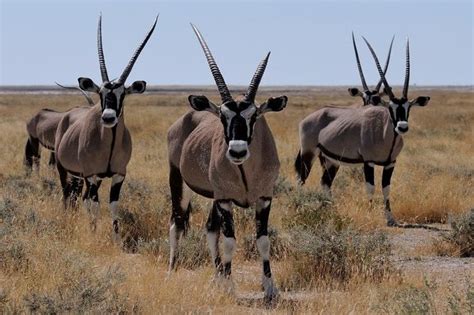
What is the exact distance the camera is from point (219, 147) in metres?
6.99

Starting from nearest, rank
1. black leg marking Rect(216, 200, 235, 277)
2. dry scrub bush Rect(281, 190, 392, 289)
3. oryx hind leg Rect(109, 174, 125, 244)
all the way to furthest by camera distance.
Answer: black leg marking Rect(216, 200, 235, 277) → dry scrub bush Rect(281, 190, 392, 289) → oryx hind leg Rect(109, 174, 125, 244)

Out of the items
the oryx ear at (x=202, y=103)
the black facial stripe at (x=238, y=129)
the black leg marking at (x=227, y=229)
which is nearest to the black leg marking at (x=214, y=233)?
the black leg marking at (x=227, y=229)

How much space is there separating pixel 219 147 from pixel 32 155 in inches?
383

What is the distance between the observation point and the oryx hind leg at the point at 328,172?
529 inches

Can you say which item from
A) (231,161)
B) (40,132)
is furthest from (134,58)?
(40,132)

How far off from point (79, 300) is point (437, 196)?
309 inches

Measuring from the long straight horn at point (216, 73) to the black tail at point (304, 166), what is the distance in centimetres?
721

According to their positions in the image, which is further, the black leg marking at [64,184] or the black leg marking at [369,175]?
the black leg marking at [369,175]

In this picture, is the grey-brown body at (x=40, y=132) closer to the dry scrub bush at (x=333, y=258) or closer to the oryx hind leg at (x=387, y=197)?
the oryx hind leg at (x=387, y=197)

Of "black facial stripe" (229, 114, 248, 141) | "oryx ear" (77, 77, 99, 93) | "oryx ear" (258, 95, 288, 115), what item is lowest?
"black facial stripe" (229, 114, 248, 141)

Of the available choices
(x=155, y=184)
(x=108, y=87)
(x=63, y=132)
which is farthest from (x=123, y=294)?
(x=155, y=184)

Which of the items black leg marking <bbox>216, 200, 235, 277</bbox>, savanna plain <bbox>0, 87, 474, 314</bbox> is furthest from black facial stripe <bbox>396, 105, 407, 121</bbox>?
black leg marking <bbox>216, 200, 235, 277</bbox>

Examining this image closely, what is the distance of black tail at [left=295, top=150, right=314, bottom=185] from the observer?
564 inches

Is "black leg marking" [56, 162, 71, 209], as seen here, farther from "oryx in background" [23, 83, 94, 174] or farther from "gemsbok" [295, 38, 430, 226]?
"gemsbok" [295, 38, 430, 226]
